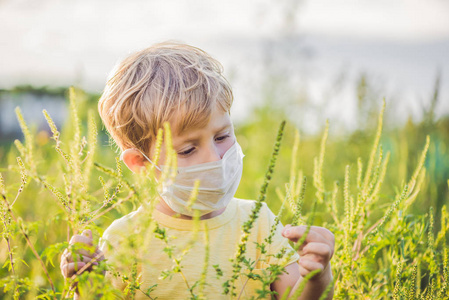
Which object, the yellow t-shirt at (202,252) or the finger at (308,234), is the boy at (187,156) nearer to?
the yellow t-shirt at (202,252)

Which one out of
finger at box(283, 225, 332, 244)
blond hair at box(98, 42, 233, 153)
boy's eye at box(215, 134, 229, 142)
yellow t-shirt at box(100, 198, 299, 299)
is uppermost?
blond hair at box(98, 42, 233, 153)

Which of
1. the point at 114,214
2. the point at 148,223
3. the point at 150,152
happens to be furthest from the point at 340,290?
the point at 114,214

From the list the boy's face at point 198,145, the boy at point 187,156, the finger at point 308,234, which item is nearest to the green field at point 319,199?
the finger at point 308,234

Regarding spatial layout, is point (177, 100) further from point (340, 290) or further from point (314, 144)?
point (314, 144)

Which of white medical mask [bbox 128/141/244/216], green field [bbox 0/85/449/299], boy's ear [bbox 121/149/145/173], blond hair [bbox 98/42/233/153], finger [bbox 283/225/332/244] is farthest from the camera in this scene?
boy's ear [bbox 121/149/145/173]

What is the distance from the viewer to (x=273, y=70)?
443cm

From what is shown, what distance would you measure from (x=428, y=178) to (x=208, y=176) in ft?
5.22

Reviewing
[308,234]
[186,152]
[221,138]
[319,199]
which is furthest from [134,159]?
[308,234]

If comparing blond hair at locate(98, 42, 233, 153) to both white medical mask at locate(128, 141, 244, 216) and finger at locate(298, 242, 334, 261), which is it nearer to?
white medical mask at locate(128, 141, 244, 216)

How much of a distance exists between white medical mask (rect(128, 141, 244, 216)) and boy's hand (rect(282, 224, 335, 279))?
0.54m

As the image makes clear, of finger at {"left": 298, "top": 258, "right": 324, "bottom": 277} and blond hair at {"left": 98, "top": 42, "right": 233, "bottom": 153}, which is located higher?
blond hair at {"left": 98, "top": 42, "right": 233, "bottom": 153}

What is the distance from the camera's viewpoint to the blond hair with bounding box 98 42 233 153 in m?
1.96

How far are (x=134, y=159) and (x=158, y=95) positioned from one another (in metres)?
0.36

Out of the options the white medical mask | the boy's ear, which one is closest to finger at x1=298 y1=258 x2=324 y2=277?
the white medical mask
